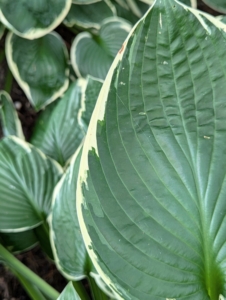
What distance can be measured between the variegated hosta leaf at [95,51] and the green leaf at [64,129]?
13 centimetres

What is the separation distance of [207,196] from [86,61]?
0.57 meters

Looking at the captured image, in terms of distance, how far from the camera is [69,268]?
577 mm

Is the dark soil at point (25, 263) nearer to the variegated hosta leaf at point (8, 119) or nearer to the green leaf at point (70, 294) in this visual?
the variegated hosta leaf at point (8, 119)

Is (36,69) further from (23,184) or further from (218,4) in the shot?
(218,4)

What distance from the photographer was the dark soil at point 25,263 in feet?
2.52

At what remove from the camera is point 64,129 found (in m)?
0.74

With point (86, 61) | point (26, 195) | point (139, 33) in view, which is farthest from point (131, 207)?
point (86, 61)

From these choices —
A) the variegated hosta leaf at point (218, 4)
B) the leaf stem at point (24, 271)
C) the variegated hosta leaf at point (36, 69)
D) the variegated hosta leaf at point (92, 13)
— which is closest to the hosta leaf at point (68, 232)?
the leaf stem at point (24, 271)

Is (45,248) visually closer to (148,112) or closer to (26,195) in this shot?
(26,195)

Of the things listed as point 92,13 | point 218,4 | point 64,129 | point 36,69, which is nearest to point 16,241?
point 64,129

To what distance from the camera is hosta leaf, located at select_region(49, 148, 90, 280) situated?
22.1 inches

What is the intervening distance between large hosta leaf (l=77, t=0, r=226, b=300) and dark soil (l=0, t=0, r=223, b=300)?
0.46 m

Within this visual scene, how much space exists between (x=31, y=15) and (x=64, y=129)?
0.24 meters

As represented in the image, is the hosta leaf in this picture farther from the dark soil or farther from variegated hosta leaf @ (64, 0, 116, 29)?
variegated hosta leaf @ (64, 0, 116, 29)
